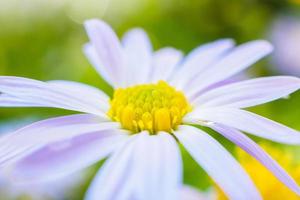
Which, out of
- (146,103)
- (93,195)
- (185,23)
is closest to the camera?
(93,195)

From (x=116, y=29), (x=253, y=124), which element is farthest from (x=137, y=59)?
(x=116, y=29)

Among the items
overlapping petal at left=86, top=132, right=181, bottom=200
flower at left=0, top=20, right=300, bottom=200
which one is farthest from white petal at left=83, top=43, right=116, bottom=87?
overlapping petal at left=86, top=132, right=181, bottom=200

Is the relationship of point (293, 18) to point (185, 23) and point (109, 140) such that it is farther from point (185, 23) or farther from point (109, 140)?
point (109, 140)

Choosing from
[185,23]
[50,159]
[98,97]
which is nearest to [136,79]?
[98,97]

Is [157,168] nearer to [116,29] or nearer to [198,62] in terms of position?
[198,62]

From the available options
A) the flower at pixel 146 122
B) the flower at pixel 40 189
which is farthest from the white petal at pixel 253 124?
the flower at pixel 40 189

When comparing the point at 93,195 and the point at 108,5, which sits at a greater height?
the point at 108,5

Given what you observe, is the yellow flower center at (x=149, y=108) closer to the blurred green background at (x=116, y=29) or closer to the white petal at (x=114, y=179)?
the white petal at (x=114, y=179)
